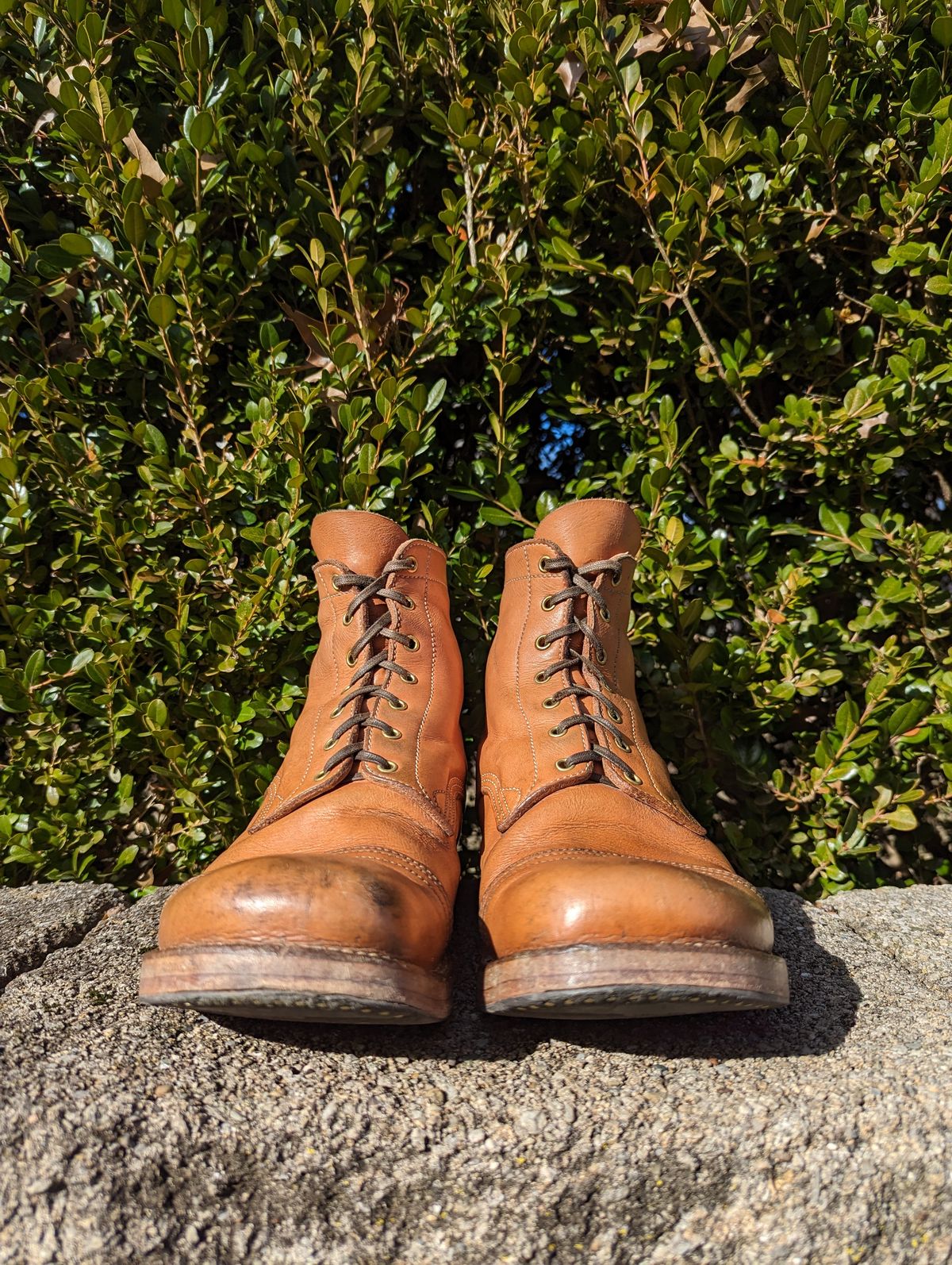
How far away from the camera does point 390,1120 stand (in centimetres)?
118

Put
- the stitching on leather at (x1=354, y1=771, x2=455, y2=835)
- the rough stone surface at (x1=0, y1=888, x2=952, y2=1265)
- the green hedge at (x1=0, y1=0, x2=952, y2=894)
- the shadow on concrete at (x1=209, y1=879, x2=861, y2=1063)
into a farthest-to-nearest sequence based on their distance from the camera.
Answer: the green hedge at (x1=0, y1=0, x2=952, y2=894) < the stitching on leather at (x1=354, y1=771, x2=455, y2=835) < the shadow on concrete at (x1=209, y1=879, x2=861, y2=1063) < the rough stone surface at (x1=0, y1=888, x2=952, y2=1265)

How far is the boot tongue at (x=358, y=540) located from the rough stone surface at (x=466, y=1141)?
0.86 m

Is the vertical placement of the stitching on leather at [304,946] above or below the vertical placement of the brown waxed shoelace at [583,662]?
below

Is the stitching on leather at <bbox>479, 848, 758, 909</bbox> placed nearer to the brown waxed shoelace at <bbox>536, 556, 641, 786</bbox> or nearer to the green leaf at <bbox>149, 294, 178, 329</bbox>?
the brown waxed shoelace at <bbox>536, 556, 641, 786</bbox>

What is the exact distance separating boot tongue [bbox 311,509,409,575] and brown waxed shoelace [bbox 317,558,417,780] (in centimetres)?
2

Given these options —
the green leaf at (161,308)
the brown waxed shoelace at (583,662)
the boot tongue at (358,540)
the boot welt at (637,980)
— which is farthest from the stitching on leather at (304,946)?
the green leaf at (161,308)

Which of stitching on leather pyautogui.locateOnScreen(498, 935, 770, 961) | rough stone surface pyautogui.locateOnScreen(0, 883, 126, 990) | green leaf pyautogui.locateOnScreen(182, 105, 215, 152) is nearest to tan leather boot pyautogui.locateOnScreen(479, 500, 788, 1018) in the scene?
stitching on leather pyautogui.locateOnScreen(498, 935, 770, 961)

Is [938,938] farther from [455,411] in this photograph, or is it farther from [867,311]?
[455,411]

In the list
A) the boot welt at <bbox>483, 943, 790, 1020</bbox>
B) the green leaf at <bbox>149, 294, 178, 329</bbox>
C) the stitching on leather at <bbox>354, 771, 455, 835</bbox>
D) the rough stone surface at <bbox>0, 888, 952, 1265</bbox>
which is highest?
the green leaf at <bbox>149, 294, 178, 329</bbox>

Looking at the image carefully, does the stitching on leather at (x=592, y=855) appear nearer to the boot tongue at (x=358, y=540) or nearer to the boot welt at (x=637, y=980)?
the boot welt at (x=637, y=980)

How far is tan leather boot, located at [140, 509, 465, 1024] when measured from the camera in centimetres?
115

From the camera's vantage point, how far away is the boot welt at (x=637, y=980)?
1.15 meters

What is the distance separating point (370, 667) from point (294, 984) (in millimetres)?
688

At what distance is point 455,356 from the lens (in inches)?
85.7
